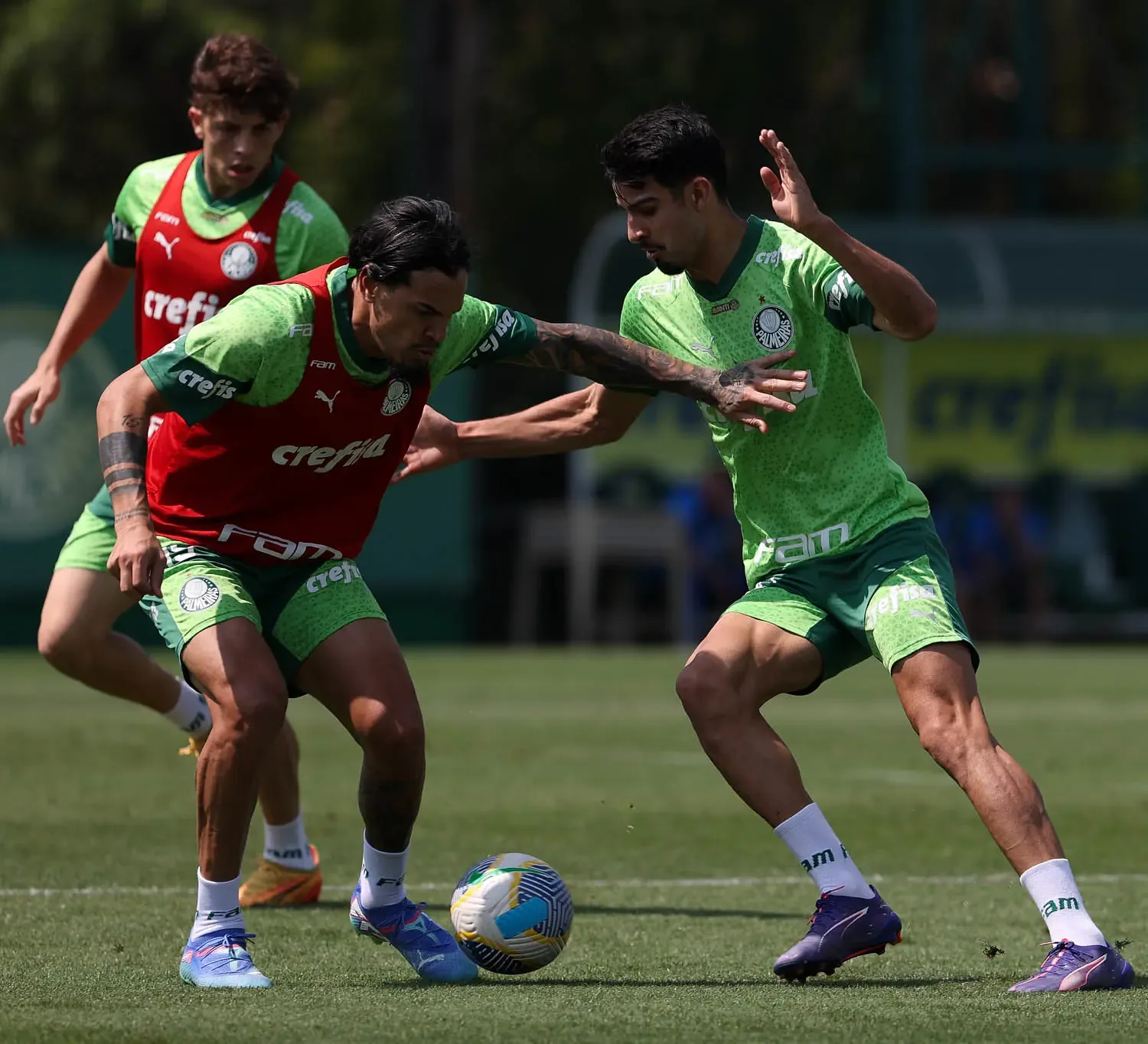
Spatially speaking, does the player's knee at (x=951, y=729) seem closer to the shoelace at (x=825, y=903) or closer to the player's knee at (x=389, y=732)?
the shoelace at (x=825, y=903)

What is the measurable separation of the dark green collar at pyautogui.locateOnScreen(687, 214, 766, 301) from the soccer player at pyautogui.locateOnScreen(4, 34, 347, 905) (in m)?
1.82

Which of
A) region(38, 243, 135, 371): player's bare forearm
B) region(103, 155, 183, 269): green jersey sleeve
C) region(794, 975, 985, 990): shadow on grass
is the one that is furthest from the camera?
region(38, 243, 135, 371): player's bare forearm

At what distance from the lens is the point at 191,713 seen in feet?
27.3

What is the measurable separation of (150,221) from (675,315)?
2159mm

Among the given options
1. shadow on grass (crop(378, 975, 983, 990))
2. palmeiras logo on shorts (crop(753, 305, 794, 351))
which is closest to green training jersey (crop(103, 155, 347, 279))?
palmeiras logo on shorts (crop(753, 305, 794, 351))

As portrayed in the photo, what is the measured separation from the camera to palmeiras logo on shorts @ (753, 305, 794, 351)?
6.41 metres

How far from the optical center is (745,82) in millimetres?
33562

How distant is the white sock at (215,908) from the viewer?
6.02 metres

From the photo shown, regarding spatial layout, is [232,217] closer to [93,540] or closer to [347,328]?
[93,540]

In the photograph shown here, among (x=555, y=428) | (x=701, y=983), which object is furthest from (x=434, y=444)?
(x=701, y=983)

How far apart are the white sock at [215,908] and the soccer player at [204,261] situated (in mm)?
1663

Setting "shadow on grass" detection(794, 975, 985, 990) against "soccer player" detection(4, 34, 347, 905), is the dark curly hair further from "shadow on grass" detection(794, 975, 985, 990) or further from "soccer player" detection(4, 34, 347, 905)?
"shadow on grass" detection(794, 975, 985, 990)

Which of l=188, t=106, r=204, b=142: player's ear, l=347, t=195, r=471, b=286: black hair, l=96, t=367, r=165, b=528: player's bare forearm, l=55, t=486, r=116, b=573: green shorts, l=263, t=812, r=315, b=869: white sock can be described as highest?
l=188, t=106, r=204, b=142: player's ear

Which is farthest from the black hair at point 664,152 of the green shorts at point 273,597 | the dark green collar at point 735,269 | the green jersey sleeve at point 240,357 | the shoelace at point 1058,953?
the shoelace at point 1058,953
